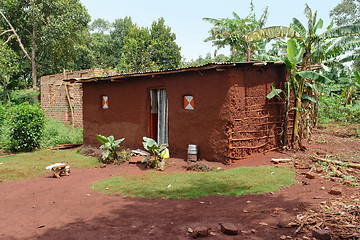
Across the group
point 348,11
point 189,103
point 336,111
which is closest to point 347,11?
point 348,11

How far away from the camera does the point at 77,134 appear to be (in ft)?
47.0

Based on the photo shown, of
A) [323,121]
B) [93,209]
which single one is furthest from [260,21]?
[93,209]

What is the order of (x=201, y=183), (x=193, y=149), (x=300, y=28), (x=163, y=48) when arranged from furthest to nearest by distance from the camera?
(x=163, y=48) → (x=300, y=28) → (x=193, y=149) → (x=201, y=183)

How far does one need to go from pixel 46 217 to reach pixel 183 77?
5.78m

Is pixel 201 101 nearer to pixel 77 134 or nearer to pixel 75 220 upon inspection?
pixel 75 220

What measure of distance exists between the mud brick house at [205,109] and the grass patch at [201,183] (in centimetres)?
120

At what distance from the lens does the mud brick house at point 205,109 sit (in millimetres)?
8102

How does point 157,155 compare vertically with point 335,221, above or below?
above

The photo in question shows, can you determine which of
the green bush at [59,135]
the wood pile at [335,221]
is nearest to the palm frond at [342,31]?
the wood pile at [335,221]

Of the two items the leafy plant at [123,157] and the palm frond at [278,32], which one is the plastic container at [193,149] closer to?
the leafy plant at [123,157]

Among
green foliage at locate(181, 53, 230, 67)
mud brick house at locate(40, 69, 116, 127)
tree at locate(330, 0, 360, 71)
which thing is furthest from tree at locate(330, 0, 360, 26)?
mud brick house at locate(40, 69, 116, 127)

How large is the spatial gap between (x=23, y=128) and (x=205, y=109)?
7.43 m

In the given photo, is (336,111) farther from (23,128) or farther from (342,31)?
(23,128)

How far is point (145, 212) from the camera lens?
4934 mm
